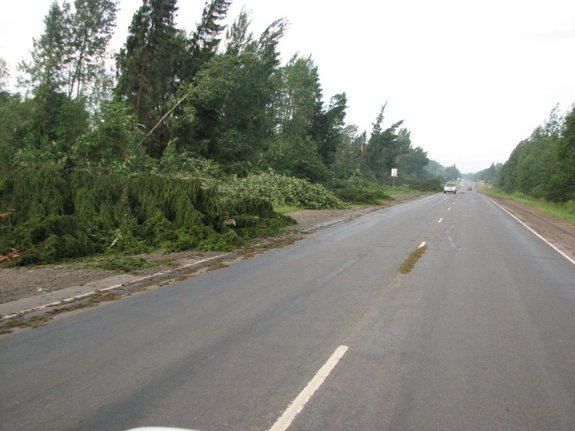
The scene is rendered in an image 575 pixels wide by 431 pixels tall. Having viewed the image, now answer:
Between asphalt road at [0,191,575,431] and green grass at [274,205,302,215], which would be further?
green grass at [274,205,302,215]

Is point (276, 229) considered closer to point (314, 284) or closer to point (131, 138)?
point (314, 284)

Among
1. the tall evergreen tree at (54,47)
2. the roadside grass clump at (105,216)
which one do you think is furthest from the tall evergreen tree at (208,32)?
the roadside grass clump at (105,216)

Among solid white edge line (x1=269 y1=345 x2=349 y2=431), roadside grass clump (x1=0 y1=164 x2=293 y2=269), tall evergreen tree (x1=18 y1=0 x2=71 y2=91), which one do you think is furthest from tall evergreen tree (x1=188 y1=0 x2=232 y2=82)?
solid white edge line (x1=269 y1=345 x2=349 y2=431)

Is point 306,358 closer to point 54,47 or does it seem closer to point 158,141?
point 158,141

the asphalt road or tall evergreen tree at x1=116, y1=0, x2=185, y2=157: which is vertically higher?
tall evergreen tree at x1=116, y1=0, x2=185, y2=157

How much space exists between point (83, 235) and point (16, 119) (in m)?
29.9

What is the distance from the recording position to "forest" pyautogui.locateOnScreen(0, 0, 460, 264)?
43.3ft

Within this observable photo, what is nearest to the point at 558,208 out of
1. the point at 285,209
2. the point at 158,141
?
the point at 285,209

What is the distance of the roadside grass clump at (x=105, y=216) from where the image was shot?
11391 mm

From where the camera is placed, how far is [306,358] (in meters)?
Result: 5.46

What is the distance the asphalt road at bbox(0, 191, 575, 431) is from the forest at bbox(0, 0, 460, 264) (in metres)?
4.75

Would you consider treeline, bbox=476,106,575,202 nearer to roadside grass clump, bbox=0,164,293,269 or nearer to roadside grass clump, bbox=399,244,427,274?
roadside grass clump, bbox=399,244,427,274

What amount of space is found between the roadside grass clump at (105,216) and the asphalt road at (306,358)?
11.7 ft

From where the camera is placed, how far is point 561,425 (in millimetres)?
4070
